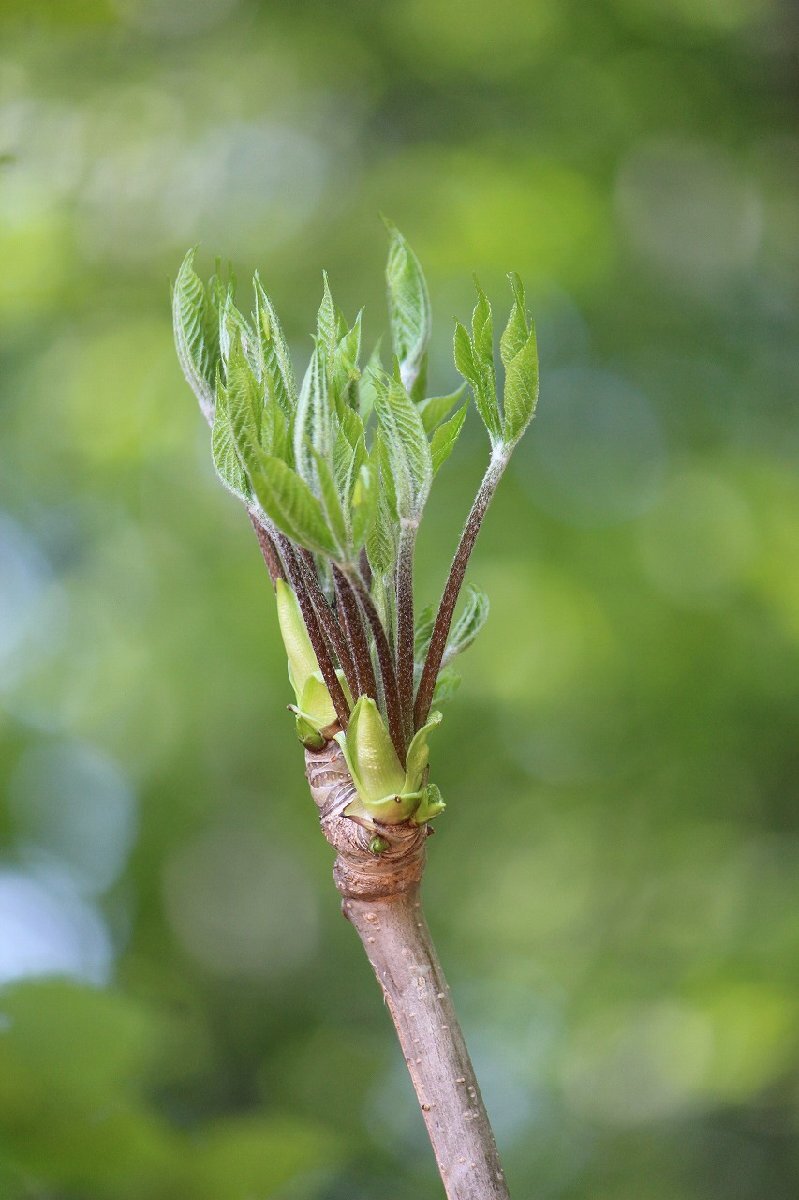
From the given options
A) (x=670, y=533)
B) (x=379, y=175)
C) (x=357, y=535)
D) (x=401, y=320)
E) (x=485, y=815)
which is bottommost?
(x=357, y=535)

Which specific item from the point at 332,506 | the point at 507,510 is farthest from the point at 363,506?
the point at 507,510

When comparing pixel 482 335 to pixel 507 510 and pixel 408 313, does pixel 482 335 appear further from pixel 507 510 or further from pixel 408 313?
pixel 507 510

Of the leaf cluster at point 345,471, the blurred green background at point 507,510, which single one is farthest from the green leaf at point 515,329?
the blurred green background at point 507,510

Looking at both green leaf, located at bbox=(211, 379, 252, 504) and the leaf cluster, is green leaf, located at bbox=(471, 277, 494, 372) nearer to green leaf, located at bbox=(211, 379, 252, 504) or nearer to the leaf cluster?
the leaf cluster

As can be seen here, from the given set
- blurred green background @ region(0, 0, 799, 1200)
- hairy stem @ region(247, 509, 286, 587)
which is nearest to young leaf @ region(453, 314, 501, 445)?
hairy stem @ region(247, 509, 286, 587)

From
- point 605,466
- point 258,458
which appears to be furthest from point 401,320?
point 605,466

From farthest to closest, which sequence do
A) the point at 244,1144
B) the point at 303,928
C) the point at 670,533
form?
the point at 303,928, the point at 670,533, the point at 244,1144

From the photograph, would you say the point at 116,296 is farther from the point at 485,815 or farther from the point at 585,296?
the point at 485,815
